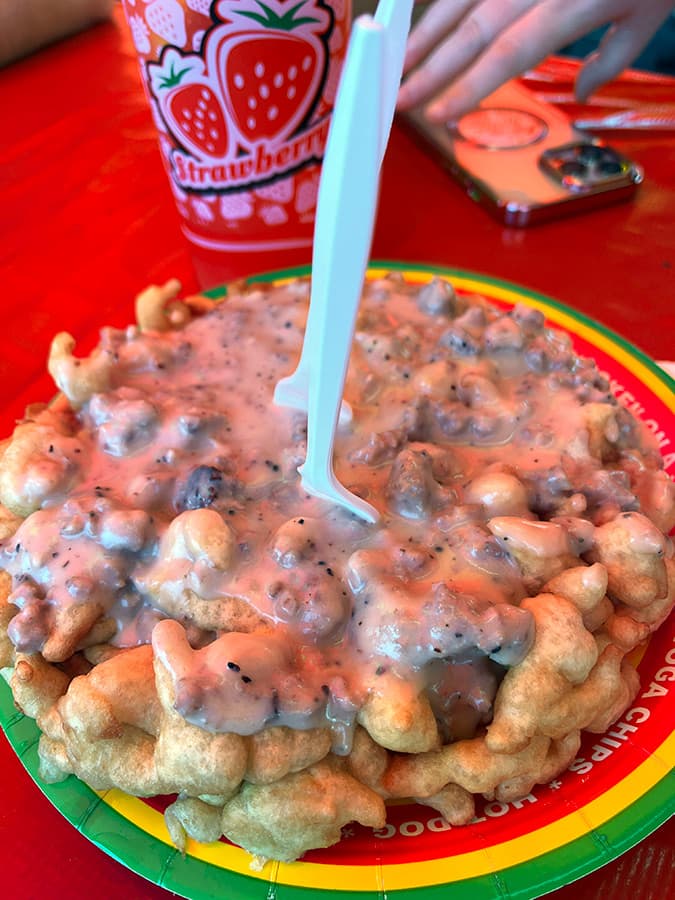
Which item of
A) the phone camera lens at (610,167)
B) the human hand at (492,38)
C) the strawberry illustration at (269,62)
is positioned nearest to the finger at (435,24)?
the human hand at (492,38)

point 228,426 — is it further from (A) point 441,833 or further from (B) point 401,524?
(A) point 441,833

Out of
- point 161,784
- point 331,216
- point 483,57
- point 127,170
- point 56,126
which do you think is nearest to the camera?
point 331,216

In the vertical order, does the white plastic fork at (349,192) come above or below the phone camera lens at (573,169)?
above

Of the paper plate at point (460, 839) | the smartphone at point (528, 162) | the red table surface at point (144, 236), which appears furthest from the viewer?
the smartphone at point (528, 162)

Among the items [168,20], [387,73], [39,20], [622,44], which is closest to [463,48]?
[622,44]

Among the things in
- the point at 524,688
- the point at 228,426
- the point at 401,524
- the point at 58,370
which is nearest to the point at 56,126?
the point at 58,370

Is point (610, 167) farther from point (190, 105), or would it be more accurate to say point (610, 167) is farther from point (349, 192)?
point (349, 192)

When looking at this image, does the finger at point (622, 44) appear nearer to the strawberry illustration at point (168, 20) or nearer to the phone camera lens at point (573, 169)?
the phone camera lens at point (573, 169)
